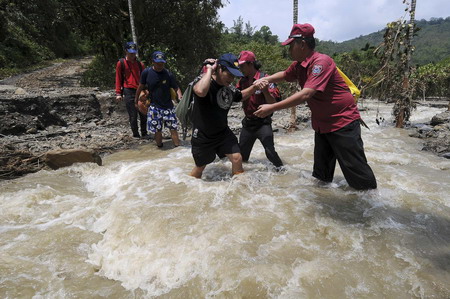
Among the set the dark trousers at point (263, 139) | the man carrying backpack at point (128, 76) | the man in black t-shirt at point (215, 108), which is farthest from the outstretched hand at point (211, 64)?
the man carrying backpack at point (128, 76)

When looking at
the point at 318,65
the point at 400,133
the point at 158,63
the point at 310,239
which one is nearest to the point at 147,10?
the point at 158,63

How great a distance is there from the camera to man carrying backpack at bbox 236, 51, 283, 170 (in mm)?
4324

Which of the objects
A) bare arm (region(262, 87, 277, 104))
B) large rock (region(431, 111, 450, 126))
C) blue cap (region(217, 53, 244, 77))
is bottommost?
large rock (region(431, 111, 450, 126))

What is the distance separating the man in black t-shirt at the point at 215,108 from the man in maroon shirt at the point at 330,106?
0.54 meters

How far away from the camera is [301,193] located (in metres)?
3.80

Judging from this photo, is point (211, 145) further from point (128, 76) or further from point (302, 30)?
point (128, 76)

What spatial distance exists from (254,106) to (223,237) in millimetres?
2302

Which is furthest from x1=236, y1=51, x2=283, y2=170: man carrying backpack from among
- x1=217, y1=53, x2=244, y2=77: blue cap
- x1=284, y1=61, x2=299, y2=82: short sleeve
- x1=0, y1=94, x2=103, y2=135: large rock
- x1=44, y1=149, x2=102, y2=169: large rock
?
x1=0, y1=94, x2=103, y2=135: large rock

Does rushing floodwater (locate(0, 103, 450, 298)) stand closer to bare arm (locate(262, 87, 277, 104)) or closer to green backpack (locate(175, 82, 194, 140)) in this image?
green backpack (locate(175, 82, 194, 140))

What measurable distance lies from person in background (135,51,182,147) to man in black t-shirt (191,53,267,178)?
230 centimetres

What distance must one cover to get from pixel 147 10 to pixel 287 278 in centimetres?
1581

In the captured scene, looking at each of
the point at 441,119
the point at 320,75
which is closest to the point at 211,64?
the point at 320,75

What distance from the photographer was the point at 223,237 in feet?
9.40

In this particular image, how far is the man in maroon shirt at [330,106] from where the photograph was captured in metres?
2.99
